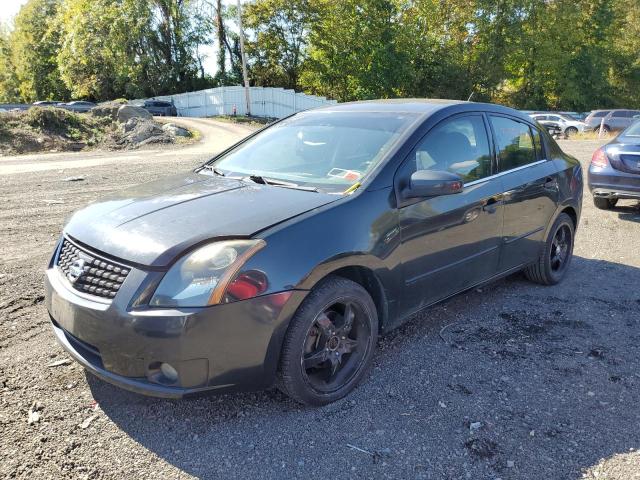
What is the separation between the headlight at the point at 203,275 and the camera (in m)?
2.45

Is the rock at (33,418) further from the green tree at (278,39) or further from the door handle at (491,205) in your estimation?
Result: the green tree at (278,39)

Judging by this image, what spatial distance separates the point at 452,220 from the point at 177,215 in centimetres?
182

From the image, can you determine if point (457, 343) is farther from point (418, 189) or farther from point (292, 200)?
point (292, 200)

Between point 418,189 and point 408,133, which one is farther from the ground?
point 408,133

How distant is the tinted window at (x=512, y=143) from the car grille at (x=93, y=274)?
9.76 ft

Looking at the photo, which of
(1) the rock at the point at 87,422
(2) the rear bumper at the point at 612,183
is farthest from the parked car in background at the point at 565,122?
(1) the rock at the point at 87,422

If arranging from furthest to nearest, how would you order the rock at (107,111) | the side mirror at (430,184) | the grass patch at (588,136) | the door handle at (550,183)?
1. the grass patch at (588,136)
2. the rock at (107,111)
3. the door handle at (550,183)
4. the side mirror at (430,184)

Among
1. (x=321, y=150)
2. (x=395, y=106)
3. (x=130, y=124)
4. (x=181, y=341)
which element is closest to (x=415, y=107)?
(x=395, y=106)

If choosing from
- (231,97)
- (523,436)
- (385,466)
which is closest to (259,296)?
(385,466)

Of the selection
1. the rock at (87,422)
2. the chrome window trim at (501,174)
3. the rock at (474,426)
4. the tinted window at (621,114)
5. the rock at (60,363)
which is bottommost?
the tinted window at (621,114)

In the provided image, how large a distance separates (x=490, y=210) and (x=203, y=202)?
213 centimetres

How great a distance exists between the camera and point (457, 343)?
3.77 m

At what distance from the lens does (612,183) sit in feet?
25.9

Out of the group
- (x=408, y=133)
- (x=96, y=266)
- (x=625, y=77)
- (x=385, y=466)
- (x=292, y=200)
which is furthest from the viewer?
(x=625, y=77)
